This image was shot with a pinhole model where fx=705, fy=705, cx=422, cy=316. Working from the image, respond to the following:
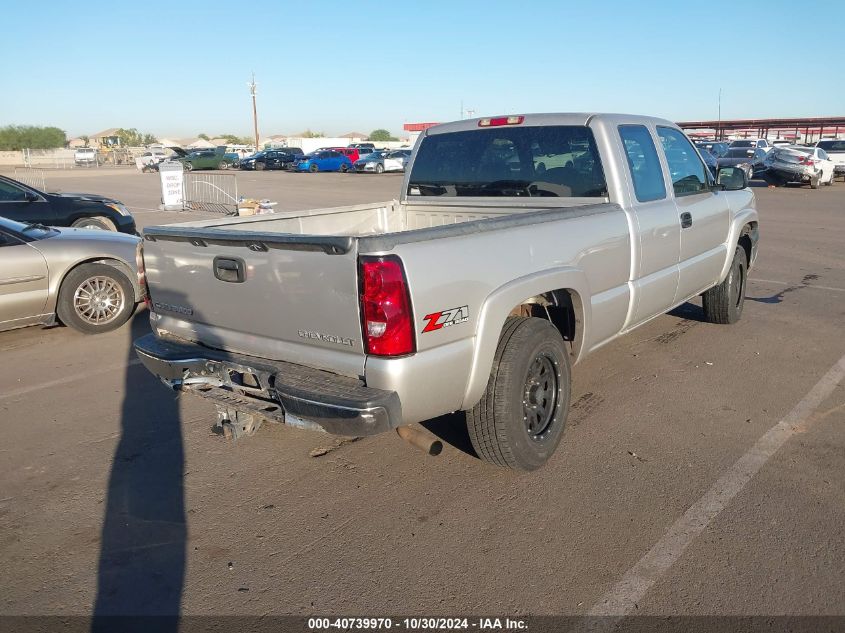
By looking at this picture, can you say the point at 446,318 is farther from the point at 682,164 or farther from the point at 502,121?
the point at 682,164

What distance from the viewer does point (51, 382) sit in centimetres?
581

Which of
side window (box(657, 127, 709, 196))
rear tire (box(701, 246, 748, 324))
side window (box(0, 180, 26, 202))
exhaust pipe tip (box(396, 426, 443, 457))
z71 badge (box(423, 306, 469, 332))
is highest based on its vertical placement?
side window (box(657, 127, 709, 196))

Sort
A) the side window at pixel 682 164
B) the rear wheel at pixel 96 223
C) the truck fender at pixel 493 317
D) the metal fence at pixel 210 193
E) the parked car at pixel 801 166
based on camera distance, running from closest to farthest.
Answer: the truck fender at pixel 493 317 → the side window at pixel 682 164 → the rear wheel at pixel 96 223 → the metal fence at pixel 210 193 → the parked car at pixel 801 166

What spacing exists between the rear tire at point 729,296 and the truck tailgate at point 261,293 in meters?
4.72

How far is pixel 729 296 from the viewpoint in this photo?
6.78 metres

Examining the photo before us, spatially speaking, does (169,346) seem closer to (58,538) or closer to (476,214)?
(58,538)

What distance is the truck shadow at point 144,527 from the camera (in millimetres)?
2965

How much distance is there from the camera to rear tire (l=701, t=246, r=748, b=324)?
6754 mm

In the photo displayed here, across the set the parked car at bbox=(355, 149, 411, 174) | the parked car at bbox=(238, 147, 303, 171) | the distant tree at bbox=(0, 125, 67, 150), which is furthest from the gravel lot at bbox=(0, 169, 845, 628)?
the distant tree at bbox=(0, 125, 67, 150)

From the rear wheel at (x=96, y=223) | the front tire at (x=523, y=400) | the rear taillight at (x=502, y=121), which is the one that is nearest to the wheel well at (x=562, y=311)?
the front tire at (x=523, y=400)

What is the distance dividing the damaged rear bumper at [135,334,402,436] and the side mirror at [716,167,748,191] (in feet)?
14.5

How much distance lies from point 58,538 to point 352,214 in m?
3.09

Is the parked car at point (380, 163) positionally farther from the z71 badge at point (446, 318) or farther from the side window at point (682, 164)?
the z71 badge at point (446, 318)

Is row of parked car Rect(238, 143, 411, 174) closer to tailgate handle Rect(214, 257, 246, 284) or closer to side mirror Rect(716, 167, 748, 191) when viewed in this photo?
side mirror Rect(716, 167, 748, 191)
